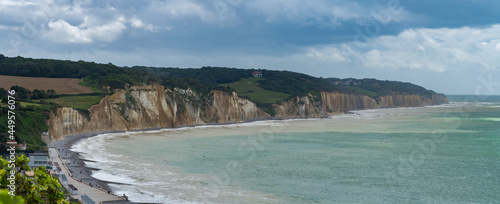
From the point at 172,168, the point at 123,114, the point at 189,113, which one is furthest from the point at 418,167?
the point at 189,113

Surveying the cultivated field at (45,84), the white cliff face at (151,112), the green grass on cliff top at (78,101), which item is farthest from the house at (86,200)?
the cultivated field at (45,84)

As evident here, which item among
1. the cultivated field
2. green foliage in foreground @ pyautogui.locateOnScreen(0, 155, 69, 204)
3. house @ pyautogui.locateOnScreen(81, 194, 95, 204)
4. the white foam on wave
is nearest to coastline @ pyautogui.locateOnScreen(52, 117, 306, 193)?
the white foam on wave

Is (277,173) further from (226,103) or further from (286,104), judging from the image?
(286,104)

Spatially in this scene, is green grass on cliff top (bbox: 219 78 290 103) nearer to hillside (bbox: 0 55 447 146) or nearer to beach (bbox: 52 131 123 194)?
hillside (bbox: 0 55 447 146)

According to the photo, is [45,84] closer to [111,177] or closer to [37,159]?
[37,159]

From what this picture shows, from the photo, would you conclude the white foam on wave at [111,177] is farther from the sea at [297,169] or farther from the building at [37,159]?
the building at [37,159]
